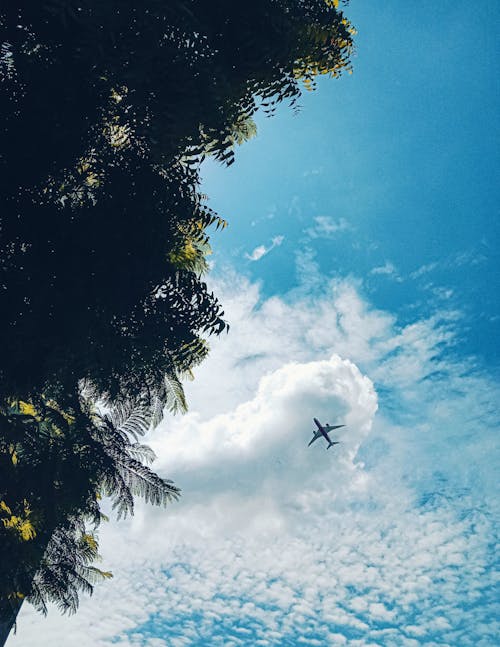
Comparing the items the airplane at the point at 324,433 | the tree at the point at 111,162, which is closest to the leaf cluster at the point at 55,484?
the tree at the point at 111,162

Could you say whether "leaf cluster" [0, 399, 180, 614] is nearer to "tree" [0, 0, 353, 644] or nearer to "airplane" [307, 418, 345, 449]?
"tree" [0, 0, 353, 644]

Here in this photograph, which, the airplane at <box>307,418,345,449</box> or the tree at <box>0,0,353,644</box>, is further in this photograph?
the airplane at <box>307,418,345,449</box>

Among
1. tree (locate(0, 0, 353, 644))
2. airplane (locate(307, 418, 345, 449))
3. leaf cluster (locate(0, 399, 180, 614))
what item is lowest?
leaf cluster (locate(0, 399, 180, 614))

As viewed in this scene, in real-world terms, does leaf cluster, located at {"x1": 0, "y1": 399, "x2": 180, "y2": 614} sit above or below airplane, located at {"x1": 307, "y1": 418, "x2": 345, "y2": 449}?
below

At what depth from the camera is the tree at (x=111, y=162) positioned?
4188 mm

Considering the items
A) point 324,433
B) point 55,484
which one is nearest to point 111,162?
point 55,484

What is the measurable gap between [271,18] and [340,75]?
133cm

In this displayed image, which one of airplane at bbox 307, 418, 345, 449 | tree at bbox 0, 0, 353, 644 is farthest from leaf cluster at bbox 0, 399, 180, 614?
airplane at bbox 307, 418, 345, 449

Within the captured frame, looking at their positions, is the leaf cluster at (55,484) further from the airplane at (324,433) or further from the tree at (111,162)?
the airplane at (324,433)

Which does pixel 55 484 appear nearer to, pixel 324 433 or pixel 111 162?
pixel 111 162

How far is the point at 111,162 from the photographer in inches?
206

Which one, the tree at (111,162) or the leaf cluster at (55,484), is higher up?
the tree at (111,162)

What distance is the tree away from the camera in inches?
165

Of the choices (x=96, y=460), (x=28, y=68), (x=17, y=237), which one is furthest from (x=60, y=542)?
(x=28, y=68)
